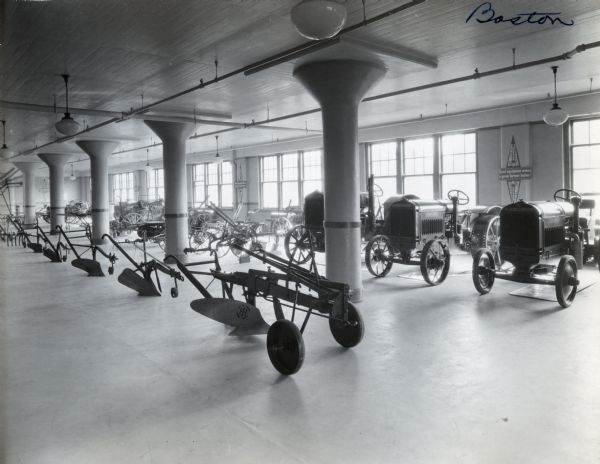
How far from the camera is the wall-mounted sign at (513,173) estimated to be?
489 inches

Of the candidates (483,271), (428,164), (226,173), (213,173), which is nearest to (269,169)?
(226,173)

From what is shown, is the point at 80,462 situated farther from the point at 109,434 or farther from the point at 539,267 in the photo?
the point at 539,267

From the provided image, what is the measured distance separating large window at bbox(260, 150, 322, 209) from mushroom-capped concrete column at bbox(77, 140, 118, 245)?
615cm

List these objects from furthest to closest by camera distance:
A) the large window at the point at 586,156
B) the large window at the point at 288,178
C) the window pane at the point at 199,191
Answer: the window pane at the point at 199,191 < the large window at the point at 288,178 < the large window at the point at 586,156

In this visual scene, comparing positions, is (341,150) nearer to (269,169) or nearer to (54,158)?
(269,169)

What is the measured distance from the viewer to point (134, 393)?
382 cm

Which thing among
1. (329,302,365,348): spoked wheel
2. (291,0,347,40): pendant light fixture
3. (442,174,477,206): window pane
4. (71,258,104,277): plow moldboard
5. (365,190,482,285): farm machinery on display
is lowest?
(329,302,365,348): spoked wheel

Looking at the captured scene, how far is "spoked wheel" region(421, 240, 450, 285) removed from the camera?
8117 millimetres

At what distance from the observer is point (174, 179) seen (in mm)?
11930

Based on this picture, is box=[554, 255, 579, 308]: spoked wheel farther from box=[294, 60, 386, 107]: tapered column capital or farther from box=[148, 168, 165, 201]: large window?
box=[148, 168, 165, 201]: large window

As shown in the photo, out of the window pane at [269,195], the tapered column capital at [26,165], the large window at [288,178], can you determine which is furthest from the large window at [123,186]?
the large window at [288,178]

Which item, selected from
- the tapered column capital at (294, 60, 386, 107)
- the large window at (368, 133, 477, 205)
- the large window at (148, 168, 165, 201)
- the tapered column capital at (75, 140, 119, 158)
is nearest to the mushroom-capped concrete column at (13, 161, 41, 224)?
the large window at (148, 168, 165, 201)

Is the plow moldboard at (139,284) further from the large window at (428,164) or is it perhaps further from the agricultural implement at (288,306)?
the large window at (428,164)

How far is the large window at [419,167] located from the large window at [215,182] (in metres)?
9.26
